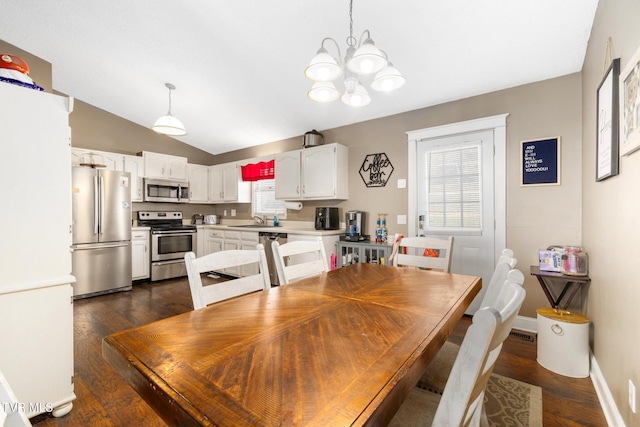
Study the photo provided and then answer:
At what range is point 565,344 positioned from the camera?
6.91 feet

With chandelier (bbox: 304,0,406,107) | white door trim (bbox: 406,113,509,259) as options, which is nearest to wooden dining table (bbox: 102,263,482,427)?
chandelier (bbox: 304,0,406,107)

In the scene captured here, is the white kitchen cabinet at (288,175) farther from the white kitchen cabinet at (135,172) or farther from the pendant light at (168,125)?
the white kitchen cabinet at (135,172)

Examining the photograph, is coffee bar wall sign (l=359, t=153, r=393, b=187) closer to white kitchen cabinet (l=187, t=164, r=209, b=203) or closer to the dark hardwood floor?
the dark hardwood floor

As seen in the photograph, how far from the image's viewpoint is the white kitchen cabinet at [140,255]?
4656 millimetres

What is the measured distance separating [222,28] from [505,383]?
3.66 metres

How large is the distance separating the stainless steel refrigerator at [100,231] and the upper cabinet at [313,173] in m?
2.33

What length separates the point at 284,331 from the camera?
3.32 ft

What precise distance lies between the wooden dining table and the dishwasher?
2.91m

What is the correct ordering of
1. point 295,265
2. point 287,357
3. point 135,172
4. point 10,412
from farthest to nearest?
point 135,172 < point 295,265 < point 287,357 < point 10,412

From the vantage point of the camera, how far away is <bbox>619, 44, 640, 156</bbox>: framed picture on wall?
49.0 inches

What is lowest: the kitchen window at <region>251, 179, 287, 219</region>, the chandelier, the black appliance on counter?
the black appliance on counter

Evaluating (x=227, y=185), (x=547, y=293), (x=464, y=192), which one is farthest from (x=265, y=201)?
(x=547, y=293)

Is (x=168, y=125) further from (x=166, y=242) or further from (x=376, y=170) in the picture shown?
(x=376, y=170)

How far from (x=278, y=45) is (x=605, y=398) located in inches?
139
